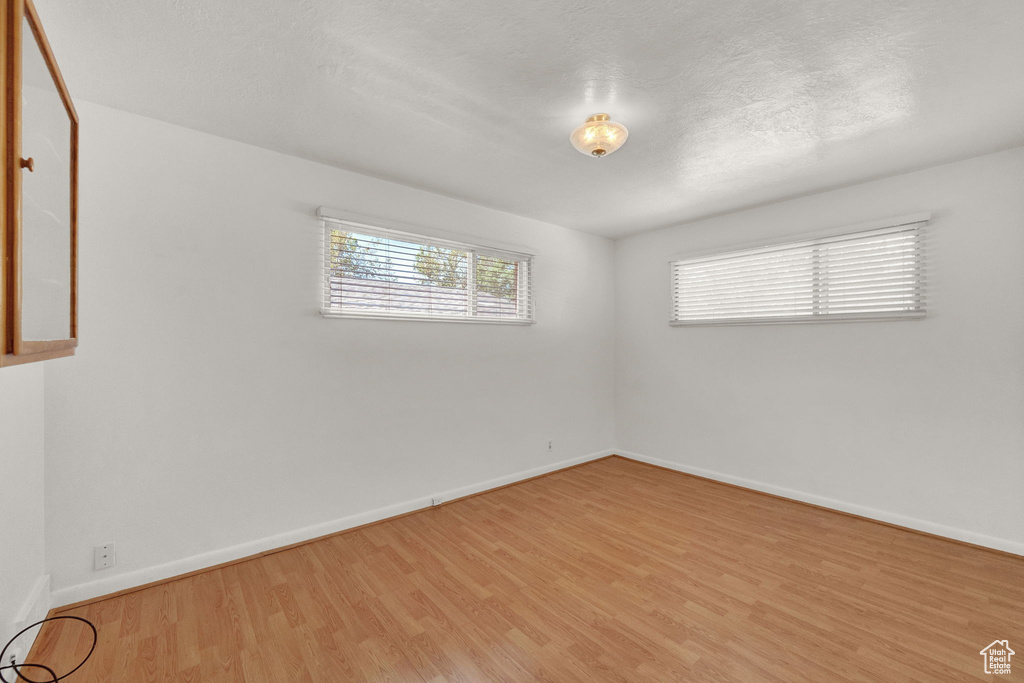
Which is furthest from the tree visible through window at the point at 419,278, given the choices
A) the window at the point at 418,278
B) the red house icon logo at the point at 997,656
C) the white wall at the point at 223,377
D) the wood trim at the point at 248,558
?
the red house icon logo at the point at 997,656

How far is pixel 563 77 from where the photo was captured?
195cm

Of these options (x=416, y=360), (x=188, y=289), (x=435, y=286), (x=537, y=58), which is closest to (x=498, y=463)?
(x=416, y=360)

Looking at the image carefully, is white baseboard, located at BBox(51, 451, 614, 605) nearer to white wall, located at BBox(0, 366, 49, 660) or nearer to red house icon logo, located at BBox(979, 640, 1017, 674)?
white wall, located at BBox(0, 366, 49, 660)

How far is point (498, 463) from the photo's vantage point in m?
3.89

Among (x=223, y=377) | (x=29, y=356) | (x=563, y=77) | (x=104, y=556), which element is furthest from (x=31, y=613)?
(x=563, y=77)

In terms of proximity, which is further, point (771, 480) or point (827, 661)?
point (771, 480)

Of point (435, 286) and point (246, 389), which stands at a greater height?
point (435, 286)

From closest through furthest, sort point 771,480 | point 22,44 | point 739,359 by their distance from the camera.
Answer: point 22,44, point 771,480, point 739,359

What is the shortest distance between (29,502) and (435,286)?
100.0 inches

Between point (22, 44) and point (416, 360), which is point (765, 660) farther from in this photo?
point (22, 44)

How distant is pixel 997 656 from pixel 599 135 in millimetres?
2984

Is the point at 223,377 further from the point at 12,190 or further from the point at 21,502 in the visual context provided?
the point at 12,190

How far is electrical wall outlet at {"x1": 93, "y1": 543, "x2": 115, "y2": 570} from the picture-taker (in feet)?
7.01

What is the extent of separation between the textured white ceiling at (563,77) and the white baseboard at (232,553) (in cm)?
252
